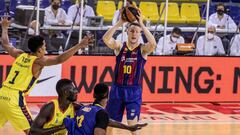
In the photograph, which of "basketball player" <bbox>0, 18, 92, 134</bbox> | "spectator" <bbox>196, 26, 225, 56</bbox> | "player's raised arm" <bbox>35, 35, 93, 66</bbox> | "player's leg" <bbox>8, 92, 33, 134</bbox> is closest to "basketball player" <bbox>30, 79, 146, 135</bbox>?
"player's raised arm" <bbox>35, 35, 93, 66</bbox>

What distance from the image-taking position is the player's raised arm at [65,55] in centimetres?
762

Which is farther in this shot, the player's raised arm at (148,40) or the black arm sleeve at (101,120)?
the player's raised arm at (148,40)

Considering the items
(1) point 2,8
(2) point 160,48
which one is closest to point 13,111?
(1) point 2,8

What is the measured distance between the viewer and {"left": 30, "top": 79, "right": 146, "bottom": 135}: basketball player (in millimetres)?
7012

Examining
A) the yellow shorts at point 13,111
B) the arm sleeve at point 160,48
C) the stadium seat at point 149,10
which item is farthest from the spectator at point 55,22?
the yellow shorts at point 13,111

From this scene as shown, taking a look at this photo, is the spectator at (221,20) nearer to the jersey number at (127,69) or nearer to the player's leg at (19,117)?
the jersey number at (127,69)

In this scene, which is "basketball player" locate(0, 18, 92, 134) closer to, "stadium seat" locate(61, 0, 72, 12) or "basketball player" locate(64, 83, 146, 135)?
"basketball player" locate(64, 83, 146, 135)

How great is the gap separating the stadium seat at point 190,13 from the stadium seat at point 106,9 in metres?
1.76

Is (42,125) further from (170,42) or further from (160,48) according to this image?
(170,42)

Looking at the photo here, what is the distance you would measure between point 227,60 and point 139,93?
16.8 feet

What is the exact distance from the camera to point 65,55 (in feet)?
26.4

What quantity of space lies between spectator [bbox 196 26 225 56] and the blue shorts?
16.1 ft

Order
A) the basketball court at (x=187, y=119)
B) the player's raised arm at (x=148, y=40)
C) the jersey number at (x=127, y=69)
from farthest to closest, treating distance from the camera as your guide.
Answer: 1. the basketball court at (x=187, y=119)
2. the jersey number at (x=127, y=69)
3. the player's raised arm at (x=148, y=40)

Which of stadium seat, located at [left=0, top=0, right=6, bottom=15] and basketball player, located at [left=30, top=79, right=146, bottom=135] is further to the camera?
stadium seat, located at [left=0, top=0, right=6, bottom=15]
